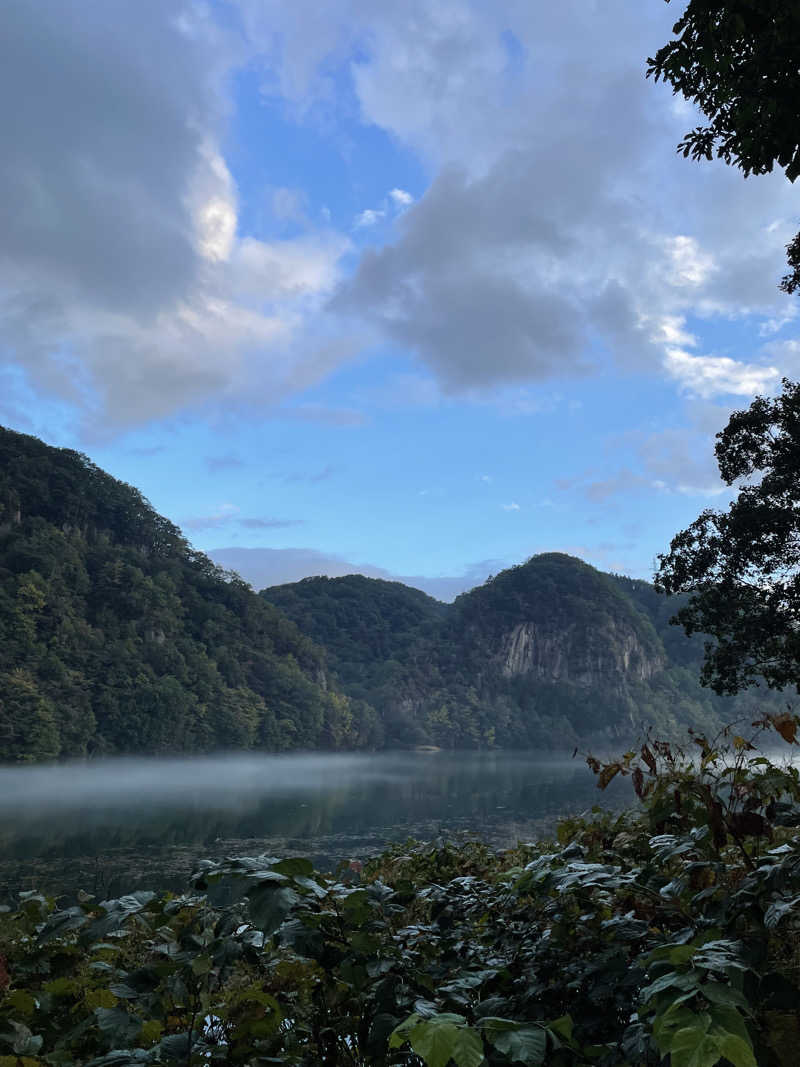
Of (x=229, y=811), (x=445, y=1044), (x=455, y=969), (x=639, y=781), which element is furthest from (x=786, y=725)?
(x=229, y=811)

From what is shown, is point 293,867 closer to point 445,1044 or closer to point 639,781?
point 445,1044

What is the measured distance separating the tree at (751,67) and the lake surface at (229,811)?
5.50m

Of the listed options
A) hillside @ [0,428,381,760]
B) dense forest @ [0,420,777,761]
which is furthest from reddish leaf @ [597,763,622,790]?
hillside @ [0,428,381,760]

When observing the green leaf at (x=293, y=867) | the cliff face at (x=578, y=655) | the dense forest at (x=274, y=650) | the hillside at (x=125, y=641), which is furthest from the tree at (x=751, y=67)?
the cliff face at (x=578, y=655)

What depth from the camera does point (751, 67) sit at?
159 inches

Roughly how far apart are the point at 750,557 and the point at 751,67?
14697 mm

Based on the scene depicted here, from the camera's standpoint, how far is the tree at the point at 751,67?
12.7ft

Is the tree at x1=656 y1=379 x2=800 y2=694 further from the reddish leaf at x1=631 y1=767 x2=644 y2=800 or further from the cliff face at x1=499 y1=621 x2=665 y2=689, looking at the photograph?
the cliff face at x1=499 y1=621 x2=665 y2=689

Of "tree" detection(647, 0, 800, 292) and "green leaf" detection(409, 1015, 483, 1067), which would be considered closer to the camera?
"green leaf" detection(409, 1015, 483, 1067)

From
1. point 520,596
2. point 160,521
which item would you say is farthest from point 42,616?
point 520,596

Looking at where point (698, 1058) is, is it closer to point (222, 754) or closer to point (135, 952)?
point (135, 952)

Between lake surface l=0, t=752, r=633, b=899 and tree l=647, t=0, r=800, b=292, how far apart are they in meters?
5.50

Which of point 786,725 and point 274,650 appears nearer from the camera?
point 786,725

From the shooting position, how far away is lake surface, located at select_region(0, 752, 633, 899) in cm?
2342
